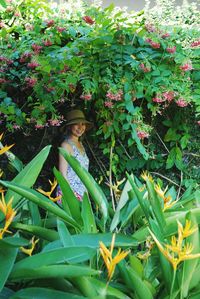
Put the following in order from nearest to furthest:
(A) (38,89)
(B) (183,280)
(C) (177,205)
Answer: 1. (B) (183,280)
2. (C) (177,205)
3. (A) (38,89)

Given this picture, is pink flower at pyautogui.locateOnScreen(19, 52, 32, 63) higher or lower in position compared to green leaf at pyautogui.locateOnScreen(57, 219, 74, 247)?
lower

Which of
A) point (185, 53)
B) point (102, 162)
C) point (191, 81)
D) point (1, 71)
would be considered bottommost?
point (102, 162)

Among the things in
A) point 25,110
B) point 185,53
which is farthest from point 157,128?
point 25,110

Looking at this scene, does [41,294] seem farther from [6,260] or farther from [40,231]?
[40,231]

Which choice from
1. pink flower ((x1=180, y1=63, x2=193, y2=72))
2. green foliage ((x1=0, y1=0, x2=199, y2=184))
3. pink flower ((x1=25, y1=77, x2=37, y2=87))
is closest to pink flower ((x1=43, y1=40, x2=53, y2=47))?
green foliage ((x1=0, y1=0, x2=199, y2=184))

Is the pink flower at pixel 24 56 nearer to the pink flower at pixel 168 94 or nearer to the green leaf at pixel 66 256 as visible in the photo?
the pink flower at pixel 168 94

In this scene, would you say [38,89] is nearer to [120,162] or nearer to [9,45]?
[9,45]

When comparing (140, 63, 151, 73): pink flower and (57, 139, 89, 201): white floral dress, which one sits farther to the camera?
(57, 139, 89, 201): white floral dress

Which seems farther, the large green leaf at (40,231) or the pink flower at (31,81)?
the pink flower at (31,81)

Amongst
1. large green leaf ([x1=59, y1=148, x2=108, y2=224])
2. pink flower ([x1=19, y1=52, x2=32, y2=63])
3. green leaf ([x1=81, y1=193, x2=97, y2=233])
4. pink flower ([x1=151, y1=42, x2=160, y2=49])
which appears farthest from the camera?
pink flower ([x1=19, y1=52, x2=32, y2=63])

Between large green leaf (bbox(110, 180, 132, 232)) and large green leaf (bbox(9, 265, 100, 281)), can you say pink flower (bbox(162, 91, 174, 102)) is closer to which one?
large green leaf (bbox(110, 180, 132, 232))

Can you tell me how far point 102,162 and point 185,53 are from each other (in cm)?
135

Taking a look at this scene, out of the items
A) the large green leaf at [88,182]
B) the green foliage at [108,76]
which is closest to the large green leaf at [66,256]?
the large green leaf at [88,182]

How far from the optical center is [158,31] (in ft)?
13.1
